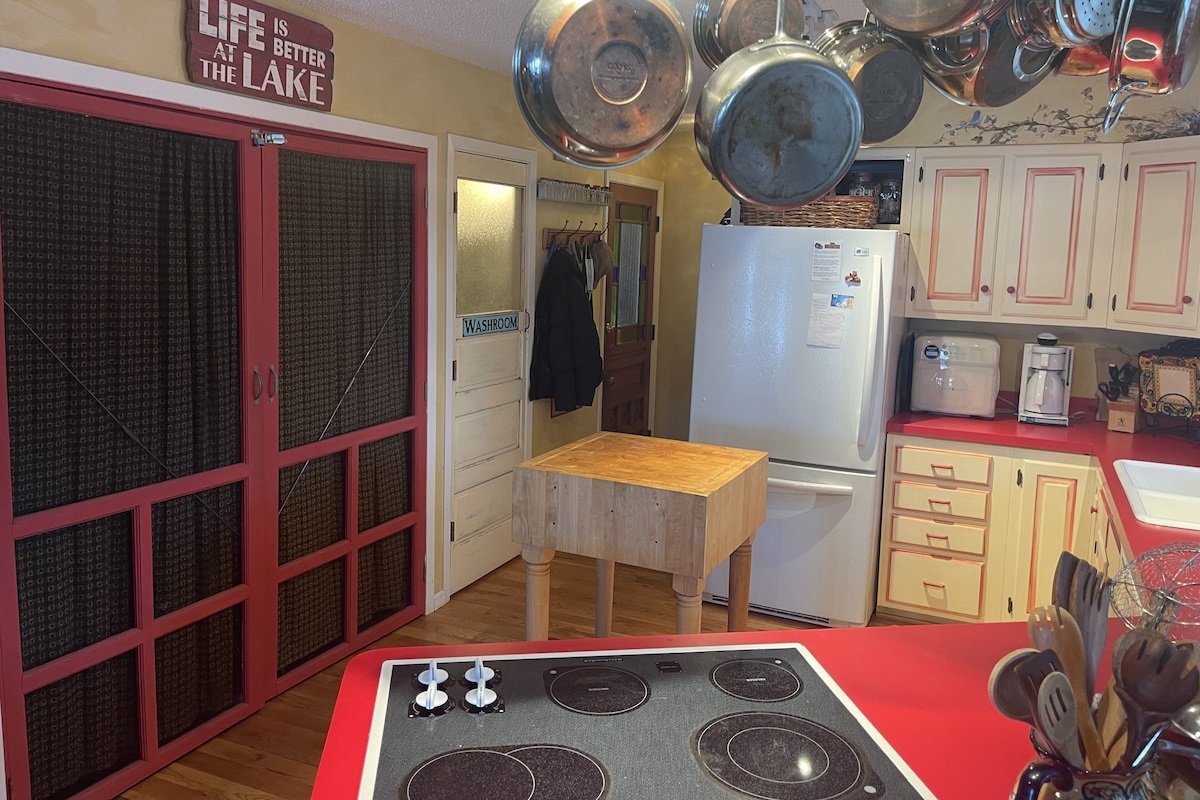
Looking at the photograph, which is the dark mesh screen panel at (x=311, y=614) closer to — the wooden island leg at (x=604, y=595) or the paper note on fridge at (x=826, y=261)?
the wooden island leg at (x=604, y=595)

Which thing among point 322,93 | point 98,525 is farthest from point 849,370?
point 98,525

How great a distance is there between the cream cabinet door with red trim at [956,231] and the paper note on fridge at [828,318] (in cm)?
53

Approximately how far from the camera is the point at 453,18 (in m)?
3.03

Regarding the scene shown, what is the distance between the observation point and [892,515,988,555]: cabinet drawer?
3.70 m

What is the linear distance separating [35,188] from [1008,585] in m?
3.51

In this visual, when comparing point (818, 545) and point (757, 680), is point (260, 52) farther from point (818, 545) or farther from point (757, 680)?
point (818, 545)

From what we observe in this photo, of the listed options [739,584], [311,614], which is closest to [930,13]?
[739,584]

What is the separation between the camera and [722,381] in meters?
3.82

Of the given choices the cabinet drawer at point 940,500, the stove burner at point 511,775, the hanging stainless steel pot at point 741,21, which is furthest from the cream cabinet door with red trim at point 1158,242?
→ the stove burner at point 511,775

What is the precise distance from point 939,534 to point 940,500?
0.48 ft

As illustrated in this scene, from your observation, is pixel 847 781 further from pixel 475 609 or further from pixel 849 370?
pixel 475 609

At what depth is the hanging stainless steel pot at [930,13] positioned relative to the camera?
4.30ft

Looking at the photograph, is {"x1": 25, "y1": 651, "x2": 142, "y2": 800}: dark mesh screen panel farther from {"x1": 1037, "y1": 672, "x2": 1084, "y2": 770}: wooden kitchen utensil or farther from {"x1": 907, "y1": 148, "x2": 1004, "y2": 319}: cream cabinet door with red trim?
{"x1": 907, "y1": 148, "x2": 1004, "y2": 319}: cream cabinet door with red trim

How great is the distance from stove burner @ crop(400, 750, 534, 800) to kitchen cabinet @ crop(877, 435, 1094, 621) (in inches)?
113
